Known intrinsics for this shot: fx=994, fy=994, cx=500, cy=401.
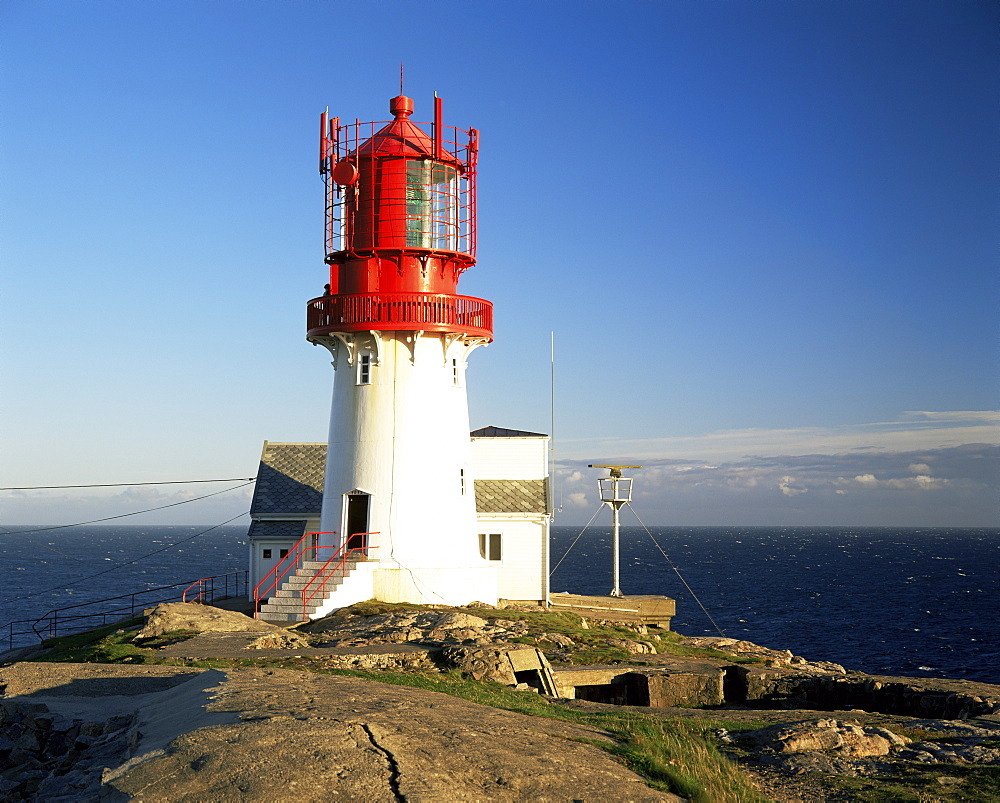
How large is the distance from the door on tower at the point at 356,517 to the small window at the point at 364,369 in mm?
3203

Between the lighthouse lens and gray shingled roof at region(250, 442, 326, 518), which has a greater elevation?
the lighthouse lens

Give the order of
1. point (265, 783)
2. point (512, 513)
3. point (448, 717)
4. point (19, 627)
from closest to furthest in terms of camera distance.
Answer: point (265, 783)
point (448, 717)
point (512, 513)
point (19, 627)

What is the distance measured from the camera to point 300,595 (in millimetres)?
26719

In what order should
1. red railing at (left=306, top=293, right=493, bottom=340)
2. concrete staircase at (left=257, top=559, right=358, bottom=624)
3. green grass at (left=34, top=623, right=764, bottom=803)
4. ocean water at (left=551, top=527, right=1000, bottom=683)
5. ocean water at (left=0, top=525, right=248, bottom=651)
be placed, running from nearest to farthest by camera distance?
green grass at (left=34, top=623, right=764, bottom=803), concrete staircase at (left=257, top=559, right=358, bottom=624), red railing at (left=306, top=293, right=493, bottom=340), ocean water at (left=551, top=527, right=1000, bottom=683), ocean water at (left=0, top=525, right=248, bottom=651)

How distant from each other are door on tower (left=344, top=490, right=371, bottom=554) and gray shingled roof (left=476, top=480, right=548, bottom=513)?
19.5 ft

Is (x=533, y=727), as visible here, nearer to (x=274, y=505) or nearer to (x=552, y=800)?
(x=552, y=800)

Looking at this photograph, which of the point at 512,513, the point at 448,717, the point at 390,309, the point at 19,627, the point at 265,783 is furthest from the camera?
the point at 19,627

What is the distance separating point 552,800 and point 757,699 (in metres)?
12.6

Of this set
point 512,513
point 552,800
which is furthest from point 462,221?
point 552,800

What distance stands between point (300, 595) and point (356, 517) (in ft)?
9.68

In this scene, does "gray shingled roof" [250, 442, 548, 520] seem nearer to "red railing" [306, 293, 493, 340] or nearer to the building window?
the building window

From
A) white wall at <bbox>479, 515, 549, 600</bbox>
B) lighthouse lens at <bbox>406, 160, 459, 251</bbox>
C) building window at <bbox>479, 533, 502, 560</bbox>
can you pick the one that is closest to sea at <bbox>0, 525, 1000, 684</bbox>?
white wall at <bbox>479, 515, 549, 600</bbox>

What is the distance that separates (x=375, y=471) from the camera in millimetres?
28297

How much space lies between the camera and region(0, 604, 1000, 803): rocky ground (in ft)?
29.7
